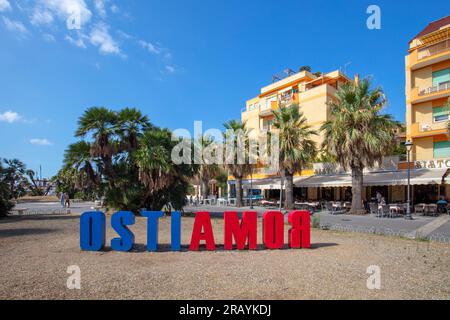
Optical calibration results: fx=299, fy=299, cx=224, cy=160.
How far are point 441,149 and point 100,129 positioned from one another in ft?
89.1

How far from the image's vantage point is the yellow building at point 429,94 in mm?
25078

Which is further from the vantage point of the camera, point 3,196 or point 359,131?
point 359,131

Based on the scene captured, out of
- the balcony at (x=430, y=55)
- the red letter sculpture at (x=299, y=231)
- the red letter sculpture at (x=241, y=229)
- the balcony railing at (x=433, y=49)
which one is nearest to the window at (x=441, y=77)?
the balcony at (x=430, y=55)

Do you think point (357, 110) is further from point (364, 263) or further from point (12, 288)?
point (12, 288)

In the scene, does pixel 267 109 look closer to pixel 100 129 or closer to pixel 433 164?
pixel 433 164

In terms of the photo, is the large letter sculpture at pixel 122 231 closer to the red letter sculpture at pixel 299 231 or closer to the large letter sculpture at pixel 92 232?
the large letter sculpture at pixel 92 232

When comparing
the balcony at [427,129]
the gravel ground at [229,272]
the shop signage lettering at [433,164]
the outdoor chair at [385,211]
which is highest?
the balcony at [427,129]

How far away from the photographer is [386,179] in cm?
2280

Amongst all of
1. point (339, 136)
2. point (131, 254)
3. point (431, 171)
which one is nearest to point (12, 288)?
point (131, 254)

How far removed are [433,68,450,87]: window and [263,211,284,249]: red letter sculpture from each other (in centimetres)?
2418

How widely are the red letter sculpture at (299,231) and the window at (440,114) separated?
74.1 feet

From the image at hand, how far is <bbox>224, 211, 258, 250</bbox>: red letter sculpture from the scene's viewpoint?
9086 millimetres

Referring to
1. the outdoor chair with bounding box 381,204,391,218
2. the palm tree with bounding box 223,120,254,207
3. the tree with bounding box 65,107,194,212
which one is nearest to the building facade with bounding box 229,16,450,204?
the palm tree with bounding box 223,120,254,207

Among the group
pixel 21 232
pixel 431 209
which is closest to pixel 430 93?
pixel 431 209
